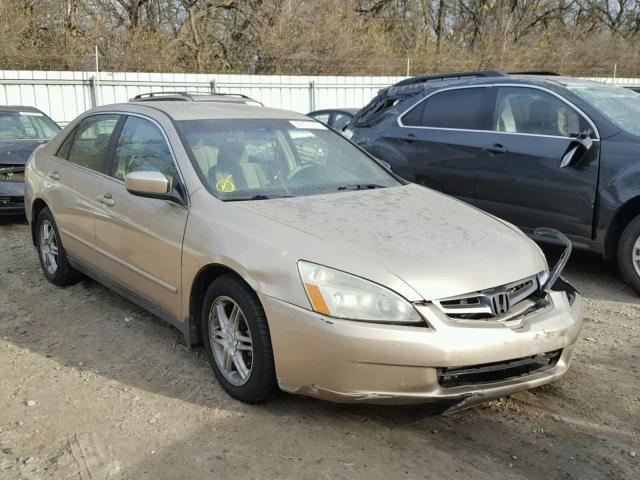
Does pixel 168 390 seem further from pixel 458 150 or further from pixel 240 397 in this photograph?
pixel 458 150

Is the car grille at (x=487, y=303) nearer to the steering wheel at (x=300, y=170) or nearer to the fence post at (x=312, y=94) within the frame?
the steering wheel at (x=300, y=170)

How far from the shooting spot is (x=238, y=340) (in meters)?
3.30

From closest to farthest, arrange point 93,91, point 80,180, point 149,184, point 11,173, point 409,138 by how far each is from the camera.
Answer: point 149,184, point 80,180, point 409,138, point 11,173, point 93,91

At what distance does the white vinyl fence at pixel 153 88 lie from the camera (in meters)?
14.5

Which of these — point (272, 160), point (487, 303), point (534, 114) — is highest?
point (534, 114)

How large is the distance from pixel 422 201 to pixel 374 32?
21387 millimetres

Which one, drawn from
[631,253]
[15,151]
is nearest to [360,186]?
[631,253]

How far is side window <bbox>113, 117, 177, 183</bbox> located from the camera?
394cm

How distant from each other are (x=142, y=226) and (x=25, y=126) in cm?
641

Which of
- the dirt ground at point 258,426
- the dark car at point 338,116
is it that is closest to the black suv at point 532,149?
the dirt ground at point 258,426

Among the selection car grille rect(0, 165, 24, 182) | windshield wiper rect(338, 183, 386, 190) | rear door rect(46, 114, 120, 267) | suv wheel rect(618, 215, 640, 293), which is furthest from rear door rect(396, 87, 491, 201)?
car grille rect(0, 165, 24, 182)

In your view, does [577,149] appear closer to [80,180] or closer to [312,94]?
[80,180]

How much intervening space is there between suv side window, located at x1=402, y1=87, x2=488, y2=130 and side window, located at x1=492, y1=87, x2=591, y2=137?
20 centimetres

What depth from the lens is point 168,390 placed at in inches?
138
